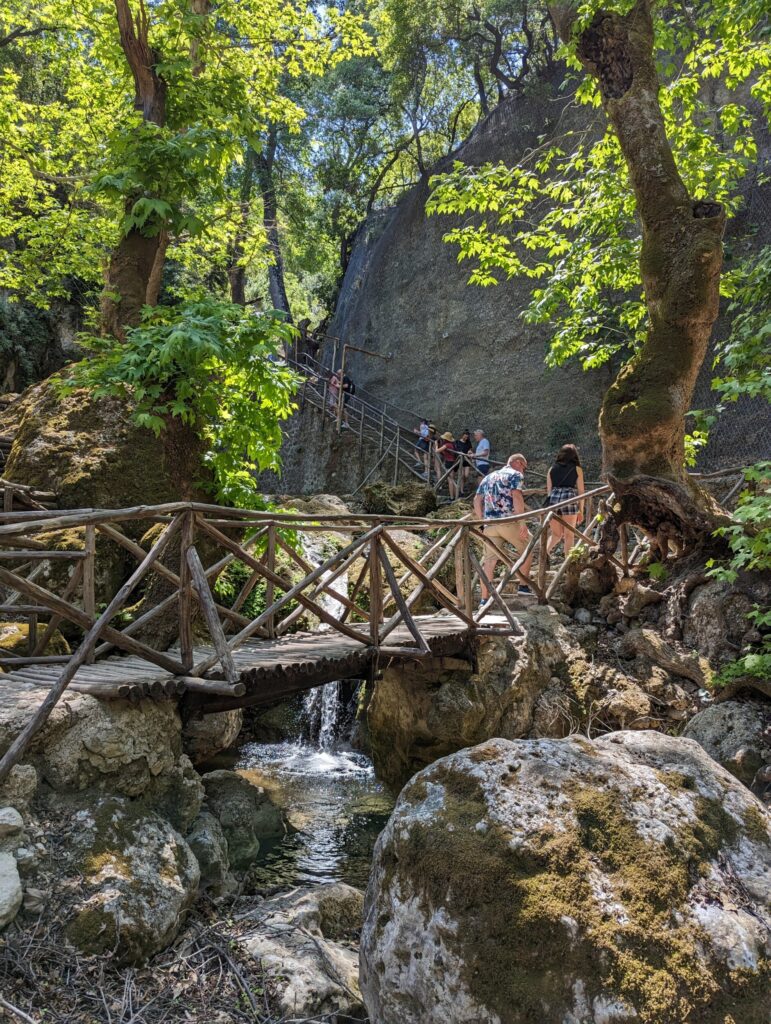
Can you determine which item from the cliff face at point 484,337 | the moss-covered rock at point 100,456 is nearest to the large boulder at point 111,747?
the moss-covered rock at point 100,456

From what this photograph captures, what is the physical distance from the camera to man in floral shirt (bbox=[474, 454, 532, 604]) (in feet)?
22.5

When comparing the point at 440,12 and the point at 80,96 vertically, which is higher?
the point at 440,12

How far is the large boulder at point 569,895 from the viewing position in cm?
194

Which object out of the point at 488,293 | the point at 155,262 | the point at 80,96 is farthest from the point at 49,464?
the point at 488,293

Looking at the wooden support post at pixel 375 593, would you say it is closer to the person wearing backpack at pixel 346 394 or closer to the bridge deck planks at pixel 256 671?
the bridge deck planks at pixel 256 671

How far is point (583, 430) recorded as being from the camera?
15.1 m

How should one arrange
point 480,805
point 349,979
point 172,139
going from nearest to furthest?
point 480,805
point 349,979
point 172,139

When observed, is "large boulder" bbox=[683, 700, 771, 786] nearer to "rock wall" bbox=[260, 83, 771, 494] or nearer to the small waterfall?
the small waterfall

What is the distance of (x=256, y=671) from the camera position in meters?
3.98

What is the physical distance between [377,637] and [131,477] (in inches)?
108

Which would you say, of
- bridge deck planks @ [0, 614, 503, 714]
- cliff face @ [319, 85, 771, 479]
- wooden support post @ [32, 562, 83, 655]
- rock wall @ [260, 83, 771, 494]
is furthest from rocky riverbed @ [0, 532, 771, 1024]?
rock wall @ [260, 83, 771, 494]

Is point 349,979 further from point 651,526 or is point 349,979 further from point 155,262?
point 155,262

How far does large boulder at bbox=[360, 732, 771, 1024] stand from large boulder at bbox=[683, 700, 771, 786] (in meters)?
2.73

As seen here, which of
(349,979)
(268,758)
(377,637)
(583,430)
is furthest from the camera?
(583,430)
